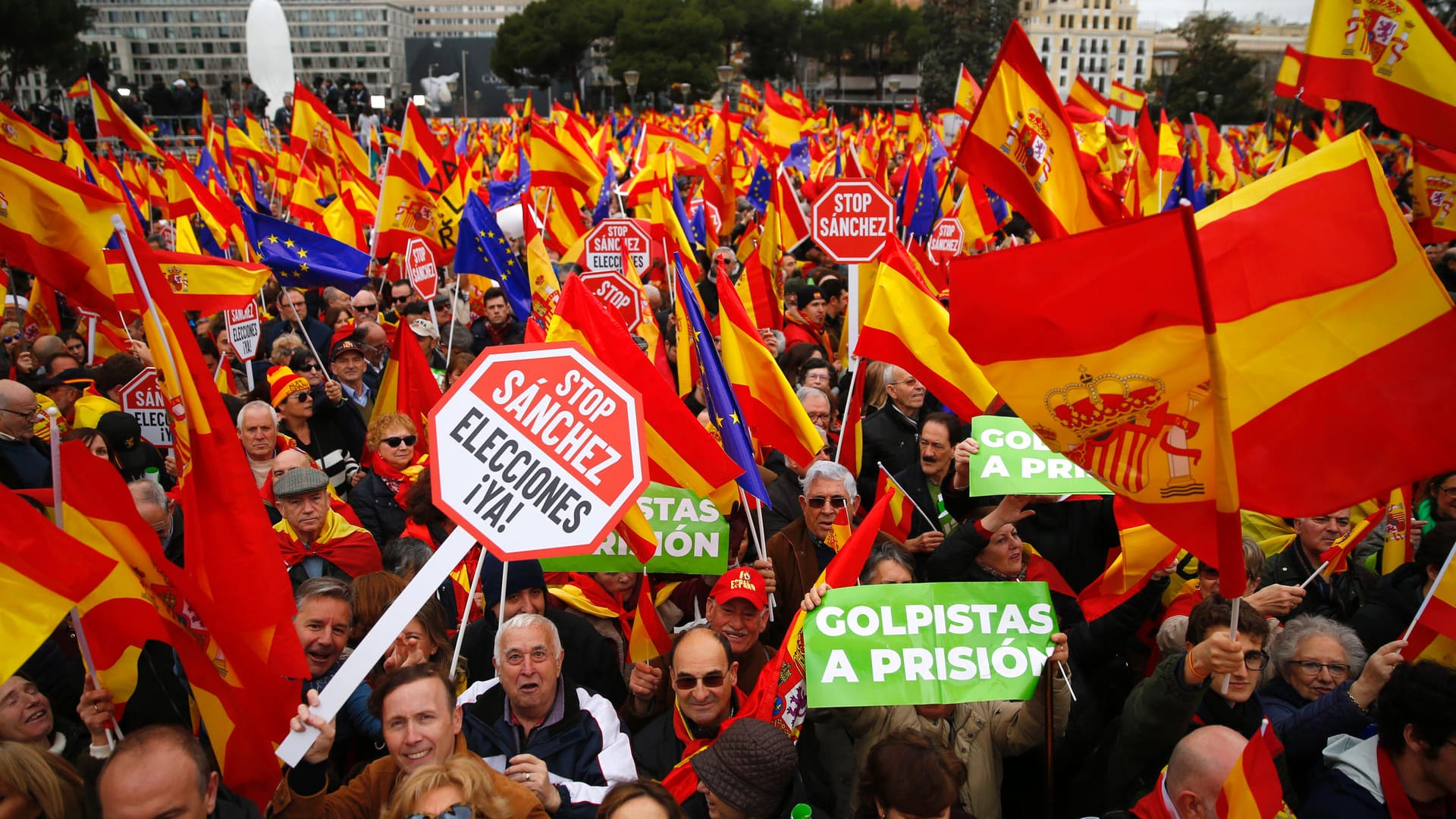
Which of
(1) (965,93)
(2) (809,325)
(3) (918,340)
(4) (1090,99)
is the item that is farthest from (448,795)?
(1) (965,93)

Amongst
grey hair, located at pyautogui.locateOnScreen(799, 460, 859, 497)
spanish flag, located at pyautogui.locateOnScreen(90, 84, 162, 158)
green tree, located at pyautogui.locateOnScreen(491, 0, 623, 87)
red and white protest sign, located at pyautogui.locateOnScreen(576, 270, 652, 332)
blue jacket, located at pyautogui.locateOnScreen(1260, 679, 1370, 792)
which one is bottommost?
blue jacket, located at pyautogui.locateOnScreen(1260, 679, 1370, 792)

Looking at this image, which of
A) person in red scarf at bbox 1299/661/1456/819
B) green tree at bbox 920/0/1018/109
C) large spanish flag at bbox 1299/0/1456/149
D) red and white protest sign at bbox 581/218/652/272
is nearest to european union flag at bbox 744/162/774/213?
red and white protest sign at bbox 581/218/652/272

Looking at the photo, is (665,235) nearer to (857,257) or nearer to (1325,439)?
(857,257)

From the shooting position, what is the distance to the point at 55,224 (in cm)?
523

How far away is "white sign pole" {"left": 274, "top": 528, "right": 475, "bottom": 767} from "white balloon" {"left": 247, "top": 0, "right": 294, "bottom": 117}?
5337 centimetres

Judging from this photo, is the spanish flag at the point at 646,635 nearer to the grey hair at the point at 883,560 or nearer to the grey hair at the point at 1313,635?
the grey hair at the point at 883,560

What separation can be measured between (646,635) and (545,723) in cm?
77

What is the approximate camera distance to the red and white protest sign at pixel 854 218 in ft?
27.8

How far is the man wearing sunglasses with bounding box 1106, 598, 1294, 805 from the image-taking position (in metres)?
3.25

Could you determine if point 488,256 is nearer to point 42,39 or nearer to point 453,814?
point 453,814

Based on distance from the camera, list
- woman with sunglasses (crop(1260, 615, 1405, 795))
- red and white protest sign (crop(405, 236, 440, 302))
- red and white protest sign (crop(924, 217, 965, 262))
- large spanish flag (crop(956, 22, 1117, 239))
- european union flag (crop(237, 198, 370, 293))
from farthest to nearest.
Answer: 1. red and white protest sign (crop(924, 217, 965, 262))
2. red and white protest sign (crop(405, 236, 440, 302))
3. european union flag (crop(237, 198, 370, 293))
4. large spanish flag (crop(956, 22, 1117, 239))
5. woman with sunglasses (crop(1260, 615, 1405, 795))

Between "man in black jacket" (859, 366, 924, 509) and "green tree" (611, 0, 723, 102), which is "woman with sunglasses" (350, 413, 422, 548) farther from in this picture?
"green tree" (611, 0, 723, 102)

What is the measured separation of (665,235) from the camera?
8.62 meters

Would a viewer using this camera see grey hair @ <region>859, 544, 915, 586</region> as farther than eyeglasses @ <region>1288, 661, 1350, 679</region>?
Yes
